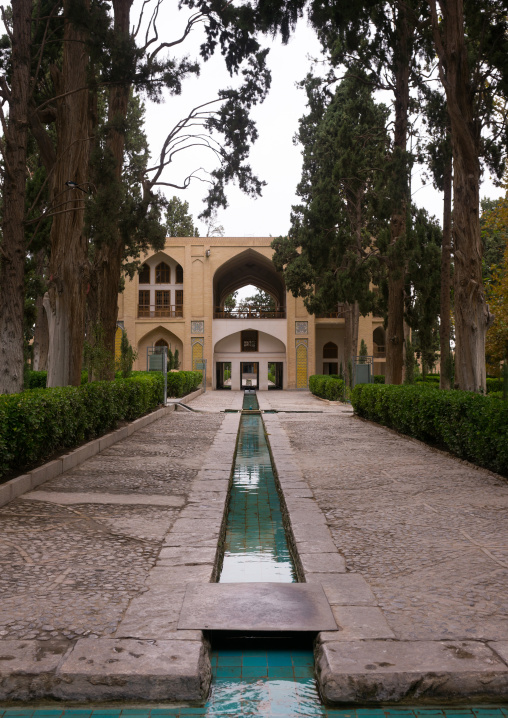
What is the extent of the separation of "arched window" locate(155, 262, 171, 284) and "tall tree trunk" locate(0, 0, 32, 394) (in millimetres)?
25183

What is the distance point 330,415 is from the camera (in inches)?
631

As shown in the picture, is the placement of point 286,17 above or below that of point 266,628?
above

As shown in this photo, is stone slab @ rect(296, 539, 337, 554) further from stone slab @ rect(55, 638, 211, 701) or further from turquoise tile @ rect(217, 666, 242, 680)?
stone slab @ rect(55, 638, 211, 701)

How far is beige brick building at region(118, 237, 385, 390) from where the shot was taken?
32.7 m

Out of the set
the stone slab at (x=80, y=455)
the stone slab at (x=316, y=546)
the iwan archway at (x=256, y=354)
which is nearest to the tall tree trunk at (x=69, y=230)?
the stone slab at (x=80, y=455)

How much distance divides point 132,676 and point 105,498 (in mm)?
3214

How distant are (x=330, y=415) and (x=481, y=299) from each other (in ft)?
24.0

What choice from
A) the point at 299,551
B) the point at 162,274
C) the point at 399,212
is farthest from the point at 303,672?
the point at 162,274

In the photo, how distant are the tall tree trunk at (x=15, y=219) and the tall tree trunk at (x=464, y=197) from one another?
5.45 m

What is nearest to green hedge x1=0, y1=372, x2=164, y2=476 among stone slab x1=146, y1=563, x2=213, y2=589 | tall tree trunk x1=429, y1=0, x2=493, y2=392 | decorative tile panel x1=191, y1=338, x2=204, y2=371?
stone slab x1=146, y1=563, x2=213, y2=589

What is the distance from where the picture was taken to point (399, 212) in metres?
14.0

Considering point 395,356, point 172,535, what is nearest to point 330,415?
point 395,356

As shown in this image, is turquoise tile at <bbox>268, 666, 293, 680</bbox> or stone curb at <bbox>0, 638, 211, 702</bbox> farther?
turquoise tile at <bbox>268, 666, 293, 680</bbox>

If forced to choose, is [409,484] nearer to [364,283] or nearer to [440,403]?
[440,403]
